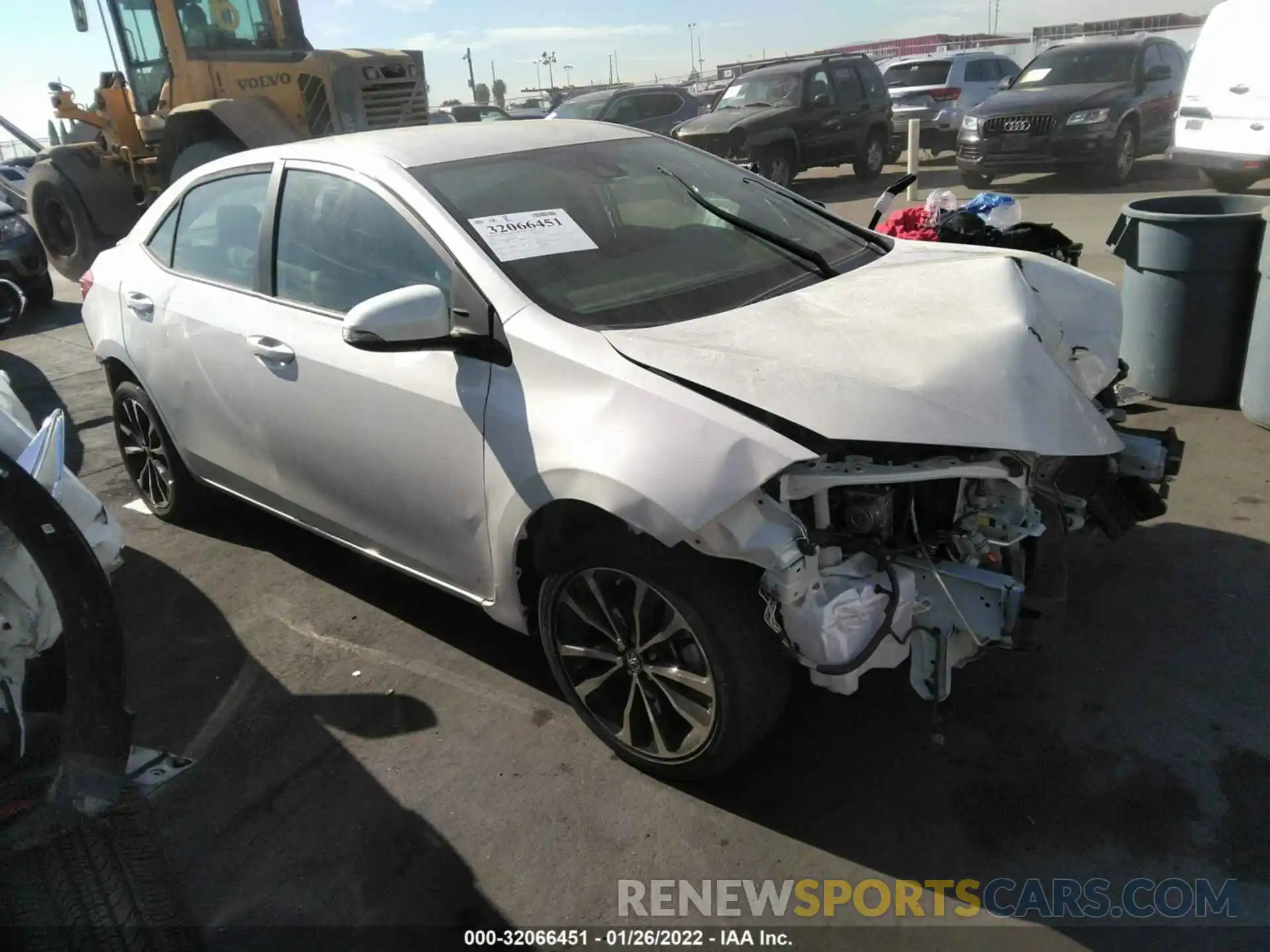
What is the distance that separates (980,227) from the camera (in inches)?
199

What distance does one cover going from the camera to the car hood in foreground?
39.8ft

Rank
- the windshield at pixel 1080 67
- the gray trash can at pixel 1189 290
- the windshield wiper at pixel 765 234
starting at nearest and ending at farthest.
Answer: the windshield wiper at pixel 765 234
the gray trash can at pixel 1189 290
the windshield at pixel 1080 67

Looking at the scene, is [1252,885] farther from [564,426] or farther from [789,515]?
[564,426]

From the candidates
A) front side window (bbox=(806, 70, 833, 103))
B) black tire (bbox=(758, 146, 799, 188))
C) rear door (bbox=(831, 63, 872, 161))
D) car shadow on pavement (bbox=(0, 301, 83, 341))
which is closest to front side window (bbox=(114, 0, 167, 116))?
car shadow on pavement (bbox=(0, 301, 83, 341))

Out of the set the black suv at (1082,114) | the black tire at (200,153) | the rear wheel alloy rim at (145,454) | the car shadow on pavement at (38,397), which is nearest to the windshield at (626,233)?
the rear wheel alloy rim at (145,454)

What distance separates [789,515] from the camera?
240 cm

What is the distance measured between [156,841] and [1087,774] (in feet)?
8.34

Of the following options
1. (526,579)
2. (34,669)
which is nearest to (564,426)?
(526,579)

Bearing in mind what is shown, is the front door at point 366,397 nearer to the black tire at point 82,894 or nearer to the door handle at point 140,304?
the door handle at point 140,304

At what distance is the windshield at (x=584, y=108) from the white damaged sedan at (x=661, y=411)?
485 inches

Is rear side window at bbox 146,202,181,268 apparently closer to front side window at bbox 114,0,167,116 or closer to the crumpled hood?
the crumpled hood

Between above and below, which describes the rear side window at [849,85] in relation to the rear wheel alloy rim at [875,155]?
above

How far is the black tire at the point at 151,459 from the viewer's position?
4473 mm

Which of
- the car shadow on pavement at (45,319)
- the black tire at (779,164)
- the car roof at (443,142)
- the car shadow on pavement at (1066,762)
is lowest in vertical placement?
the car shadow on pavement at (45,319)
